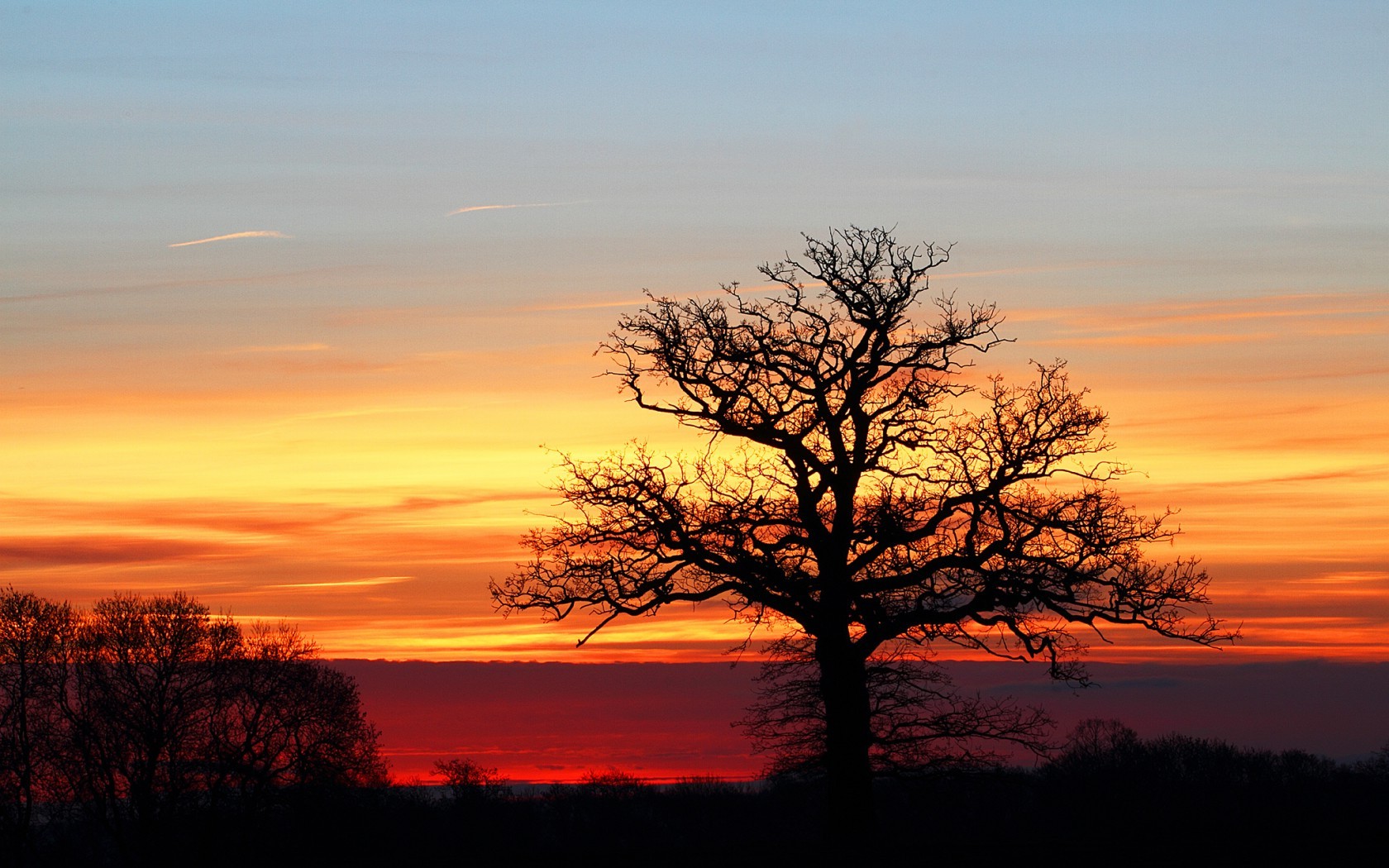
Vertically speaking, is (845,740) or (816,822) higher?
(845,740)

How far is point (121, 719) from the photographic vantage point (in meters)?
52.4

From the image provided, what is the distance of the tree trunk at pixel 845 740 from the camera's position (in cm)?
2261

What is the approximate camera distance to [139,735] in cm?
5288

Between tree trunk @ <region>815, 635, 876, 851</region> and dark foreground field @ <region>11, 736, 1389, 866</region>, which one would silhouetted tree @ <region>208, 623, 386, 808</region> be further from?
tree trunk @ <region>815, 635, 876, 851</region>

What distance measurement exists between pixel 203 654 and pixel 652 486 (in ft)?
124

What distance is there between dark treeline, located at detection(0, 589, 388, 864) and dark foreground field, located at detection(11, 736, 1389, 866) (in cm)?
38

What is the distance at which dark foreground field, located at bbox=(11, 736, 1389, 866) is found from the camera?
67.8 feet

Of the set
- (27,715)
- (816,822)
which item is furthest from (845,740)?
(27,715)

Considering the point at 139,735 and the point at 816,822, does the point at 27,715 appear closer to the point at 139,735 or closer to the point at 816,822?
the point at 139,735

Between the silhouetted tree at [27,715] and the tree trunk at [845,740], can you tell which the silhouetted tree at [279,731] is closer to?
the silhouetted tree at [27,715]

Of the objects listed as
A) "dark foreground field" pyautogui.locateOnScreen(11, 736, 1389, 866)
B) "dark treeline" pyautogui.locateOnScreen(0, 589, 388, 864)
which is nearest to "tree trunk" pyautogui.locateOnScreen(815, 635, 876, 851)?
"dark foreground field" pyautogui.locateOnScreen(11, 736, 1389, 866)

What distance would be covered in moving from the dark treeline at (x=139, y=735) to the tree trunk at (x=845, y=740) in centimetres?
3640

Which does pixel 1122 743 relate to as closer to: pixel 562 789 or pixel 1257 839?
pixel 562 789

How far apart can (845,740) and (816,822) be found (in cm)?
3063
